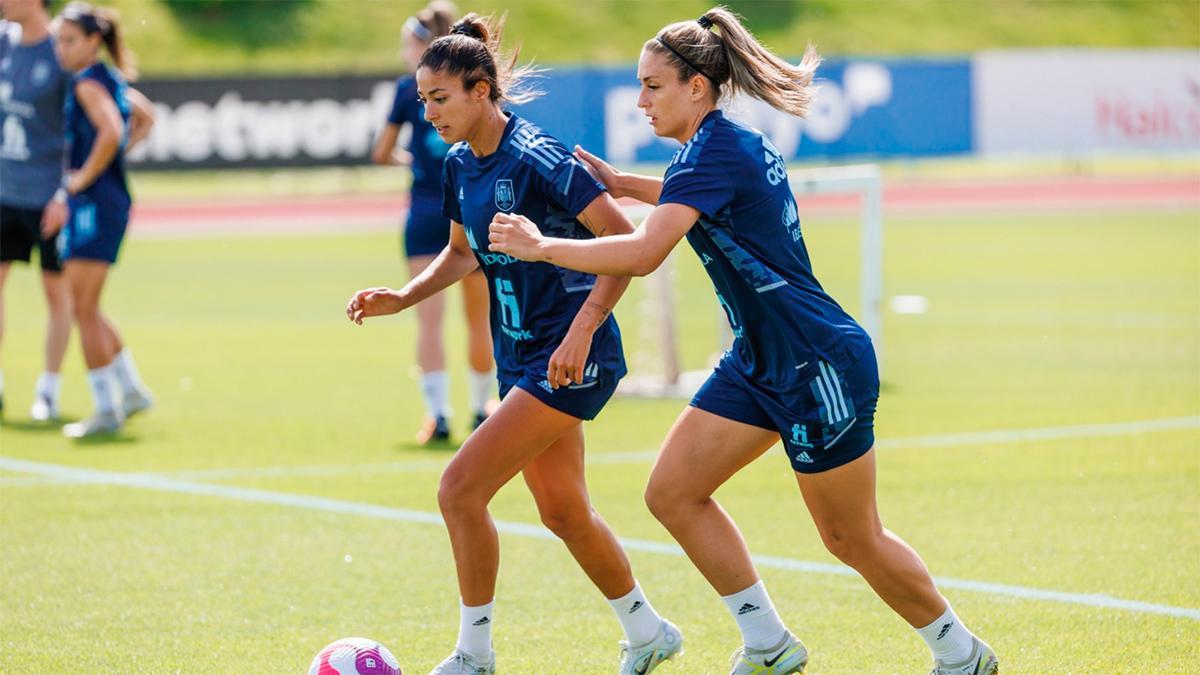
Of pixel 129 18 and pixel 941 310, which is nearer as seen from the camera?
pixel 941 310

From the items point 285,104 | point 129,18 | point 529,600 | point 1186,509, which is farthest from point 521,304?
point 129,18

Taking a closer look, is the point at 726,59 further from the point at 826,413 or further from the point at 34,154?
the point at 34,154

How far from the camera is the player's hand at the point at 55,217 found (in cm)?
993

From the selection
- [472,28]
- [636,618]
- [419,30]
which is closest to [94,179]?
[419,30]

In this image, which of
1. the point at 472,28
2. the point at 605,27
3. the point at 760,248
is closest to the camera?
the point at 760,248

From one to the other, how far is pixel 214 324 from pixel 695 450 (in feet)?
38.9

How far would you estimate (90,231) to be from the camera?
9.88m

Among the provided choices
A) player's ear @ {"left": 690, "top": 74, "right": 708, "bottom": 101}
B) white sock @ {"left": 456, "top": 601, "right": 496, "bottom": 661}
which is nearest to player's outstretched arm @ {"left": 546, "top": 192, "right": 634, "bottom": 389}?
player's ear @ {"left": 690, "top": 74, "right": 708, "bottom": 101}

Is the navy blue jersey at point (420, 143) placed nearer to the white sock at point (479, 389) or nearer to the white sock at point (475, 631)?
the white sock at point (479, 389)

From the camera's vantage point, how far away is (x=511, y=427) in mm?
5086

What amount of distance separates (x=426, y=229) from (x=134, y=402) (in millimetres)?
2730

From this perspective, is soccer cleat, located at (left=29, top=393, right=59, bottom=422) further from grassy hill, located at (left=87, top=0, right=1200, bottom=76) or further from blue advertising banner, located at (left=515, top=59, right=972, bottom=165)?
grassy hill, located at (left=87, top=0, right=1200, bottom=76)

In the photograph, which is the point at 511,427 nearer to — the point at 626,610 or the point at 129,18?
the point at 626,610

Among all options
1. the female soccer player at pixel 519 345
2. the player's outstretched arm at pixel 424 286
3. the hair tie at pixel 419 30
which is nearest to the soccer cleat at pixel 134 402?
the hair tie at pixel 419 30
